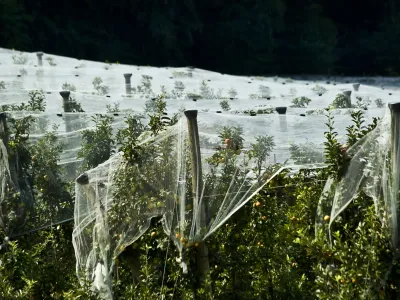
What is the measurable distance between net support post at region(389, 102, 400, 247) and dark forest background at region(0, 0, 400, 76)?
1555 cm

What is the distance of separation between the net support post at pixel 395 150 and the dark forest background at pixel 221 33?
15.6 metres

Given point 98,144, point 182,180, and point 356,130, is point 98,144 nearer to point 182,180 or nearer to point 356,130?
point 182,180

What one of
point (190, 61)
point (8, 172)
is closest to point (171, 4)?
point (190, 61)

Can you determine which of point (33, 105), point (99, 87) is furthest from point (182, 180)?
point (99, 87)

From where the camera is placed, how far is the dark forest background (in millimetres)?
19953

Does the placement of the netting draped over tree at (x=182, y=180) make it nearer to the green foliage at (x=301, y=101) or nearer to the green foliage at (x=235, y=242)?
the green foliage at (x=235, y=242)

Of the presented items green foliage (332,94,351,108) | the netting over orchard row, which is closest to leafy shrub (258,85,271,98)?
green foliage (332,94,351,108)

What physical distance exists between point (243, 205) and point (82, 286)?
38.8 inches

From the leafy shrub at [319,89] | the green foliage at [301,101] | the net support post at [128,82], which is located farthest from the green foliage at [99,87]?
the leafy shrub at [319,89]

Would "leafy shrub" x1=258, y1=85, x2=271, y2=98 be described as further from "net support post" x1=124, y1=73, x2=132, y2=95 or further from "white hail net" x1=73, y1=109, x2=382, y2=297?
"white hail net" x1=73, y1=109, x2=382, y2=297

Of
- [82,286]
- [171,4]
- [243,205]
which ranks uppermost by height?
[171,4]

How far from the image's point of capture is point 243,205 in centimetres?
461

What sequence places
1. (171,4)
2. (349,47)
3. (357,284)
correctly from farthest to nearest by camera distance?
1. (349,47)
2. (171,4)
3. (357,284)

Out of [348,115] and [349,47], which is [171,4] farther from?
[348,115]
